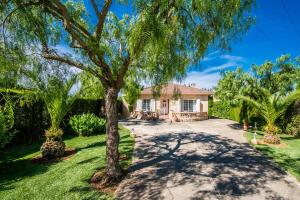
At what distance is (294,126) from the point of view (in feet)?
62.8

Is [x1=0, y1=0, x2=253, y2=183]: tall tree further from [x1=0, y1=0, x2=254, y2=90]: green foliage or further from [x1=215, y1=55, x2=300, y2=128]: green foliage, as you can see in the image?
[x1=215, y1=55, x2=300, y2=128]: green foliage

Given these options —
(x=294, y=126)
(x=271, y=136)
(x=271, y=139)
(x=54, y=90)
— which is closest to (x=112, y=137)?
(x=54, y=90)

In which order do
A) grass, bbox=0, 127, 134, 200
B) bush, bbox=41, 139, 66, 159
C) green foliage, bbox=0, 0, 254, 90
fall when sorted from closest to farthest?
green foliage, bbox=0, 0, 254, 90 → grass, bbox=0, 127, 134, 200 → bush, bbox=41, 139, 66, 159

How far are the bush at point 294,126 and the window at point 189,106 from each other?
16.8 m

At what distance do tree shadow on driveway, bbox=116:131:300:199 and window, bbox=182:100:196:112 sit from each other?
21.6m

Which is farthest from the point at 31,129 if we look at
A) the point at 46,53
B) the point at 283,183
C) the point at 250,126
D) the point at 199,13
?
the point at 250,126

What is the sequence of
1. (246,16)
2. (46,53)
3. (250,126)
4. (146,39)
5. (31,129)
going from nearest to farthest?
1. (146,39)
2. (246,16)
3. (46,53)
4. (31,129)
5. (250,126)

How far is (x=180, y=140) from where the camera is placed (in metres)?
16.2

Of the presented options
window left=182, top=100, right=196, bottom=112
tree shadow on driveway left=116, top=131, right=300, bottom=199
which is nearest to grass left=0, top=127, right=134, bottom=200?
tree shadow on driveway left=116, top=131, right=300, bottom=199

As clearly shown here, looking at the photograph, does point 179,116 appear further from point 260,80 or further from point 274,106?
point 274,106

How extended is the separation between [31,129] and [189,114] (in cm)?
2013

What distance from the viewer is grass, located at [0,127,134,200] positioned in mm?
7506

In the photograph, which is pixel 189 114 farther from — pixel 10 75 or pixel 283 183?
pixel 10 75

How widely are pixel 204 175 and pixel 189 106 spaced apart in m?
27.1
